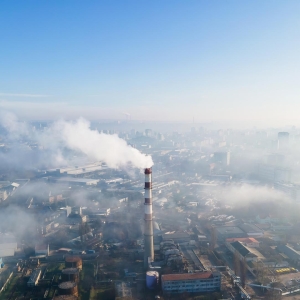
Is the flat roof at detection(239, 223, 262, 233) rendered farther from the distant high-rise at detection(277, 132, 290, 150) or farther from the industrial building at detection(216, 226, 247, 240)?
the distant high-rise at detection(277, 132, 290, 150)

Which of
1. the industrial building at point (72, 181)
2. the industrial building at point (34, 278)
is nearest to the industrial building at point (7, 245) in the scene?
the industrial building at point (34, 278)

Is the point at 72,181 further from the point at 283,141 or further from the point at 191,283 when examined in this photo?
the point at 283,141

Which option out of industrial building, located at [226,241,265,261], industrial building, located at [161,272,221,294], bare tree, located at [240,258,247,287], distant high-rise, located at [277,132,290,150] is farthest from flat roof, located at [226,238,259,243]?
distant high-rise, located at [277,132,290,150]

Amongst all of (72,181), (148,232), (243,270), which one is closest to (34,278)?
(148,232)

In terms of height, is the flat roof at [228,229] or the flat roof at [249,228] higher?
the flat roof at [228,229]

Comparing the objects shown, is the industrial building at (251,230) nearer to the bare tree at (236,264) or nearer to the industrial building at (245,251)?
the industrial building at (245,251)

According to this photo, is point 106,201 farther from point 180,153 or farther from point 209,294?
point 180,153

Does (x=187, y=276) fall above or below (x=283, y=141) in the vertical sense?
below

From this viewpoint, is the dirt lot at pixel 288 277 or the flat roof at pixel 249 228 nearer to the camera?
the dirt lot at pixel 288 277
